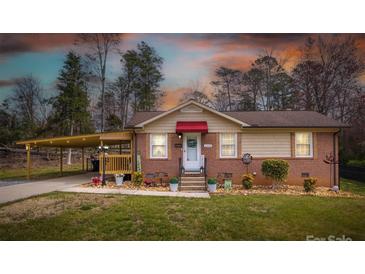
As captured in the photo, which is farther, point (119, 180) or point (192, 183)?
point (119, 180)

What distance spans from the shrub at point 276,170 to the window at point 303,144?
1.52 metres

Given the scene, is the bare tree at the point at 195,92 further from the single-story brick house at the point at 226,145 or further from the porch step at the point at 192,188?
the porch step at the point at 192,188

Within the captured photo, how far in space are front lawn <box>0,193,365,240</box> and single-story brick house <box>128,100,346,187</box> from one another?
11.5 feet

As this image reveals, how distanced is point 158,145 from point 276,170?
5.59m

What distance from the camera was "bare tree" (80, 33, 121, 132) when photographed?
22.3 m

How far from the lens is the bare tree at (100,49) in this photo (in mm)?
22328

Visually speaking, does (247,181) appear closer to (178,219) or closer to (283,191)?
(283,191)

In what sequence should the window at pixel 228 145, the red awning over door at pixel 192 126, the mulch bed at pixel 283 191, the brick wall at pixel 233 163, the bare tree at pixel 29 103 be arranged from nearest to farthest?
1. the mulch bed at pixel 283 191
2. the red awning over door at pixel 192 126
3. the brick wall at pixel 233 163
4. the window at pixel 228 145
5. the bare tree at pixel 29 103

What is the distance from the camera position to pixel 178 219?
705 cm

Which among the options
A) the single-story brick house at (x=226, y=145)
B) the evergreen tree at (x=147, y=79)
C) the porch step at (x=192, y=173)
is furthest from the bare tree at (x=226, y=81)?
the porch step at (x=192, y=173)

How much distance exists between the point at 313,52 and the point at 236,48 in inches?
289

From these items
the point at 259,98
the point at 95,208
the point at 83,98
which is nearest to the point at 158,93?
the point at 83,98

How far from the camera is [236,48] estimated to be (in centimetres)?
2031

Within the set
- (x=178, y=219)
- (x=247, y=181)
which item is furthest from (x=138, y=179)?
(x=178, y=219)
